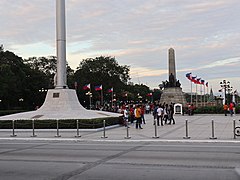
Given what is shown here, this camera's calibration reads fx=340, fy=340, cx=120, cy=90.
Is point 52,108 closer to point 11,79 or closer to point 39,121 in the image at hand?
point 39,121

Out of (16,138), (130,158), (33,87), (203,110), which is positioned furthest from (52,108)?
(33,87)

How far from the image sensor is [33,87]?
80188mm

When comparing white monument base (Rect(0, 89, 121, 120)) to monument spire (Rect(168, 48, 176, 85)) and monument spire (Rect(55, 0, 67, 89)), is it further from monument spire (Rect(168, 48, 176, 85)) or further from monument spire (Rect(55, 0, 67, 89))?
monument spire (Rect(168, 48, 176, 85))

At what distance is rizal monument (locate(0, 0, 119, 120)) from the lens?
101 feet

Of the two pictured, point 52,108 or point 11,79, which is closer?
point 52,108

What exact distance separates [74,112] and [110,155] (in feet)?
60.7

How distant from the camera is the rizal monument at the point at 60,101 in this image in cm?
3084

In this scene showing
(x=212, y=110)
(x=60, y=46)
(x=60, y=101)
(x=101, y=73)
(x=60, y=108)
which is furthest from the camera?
(x=101, y=73)

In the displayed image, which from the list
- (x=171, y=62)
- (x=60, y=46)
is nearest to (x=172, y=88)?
(x=171, y=62)

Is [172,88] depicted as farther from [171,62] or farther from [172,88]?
[171,62]

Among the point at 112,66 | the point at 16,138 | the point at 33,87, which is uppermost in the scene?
the point at 112,66

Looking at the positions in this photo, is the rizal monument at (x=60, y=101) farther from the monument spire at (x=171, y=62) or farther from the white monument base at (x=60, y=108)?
the monument spire at (x=171, y=62)

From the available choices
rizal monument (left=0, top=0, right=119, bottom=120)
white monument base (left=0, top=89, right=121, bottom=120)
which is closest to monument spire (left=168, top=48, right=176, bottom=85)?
rizal monument (left=0, top=0, right=119, bottom=120)

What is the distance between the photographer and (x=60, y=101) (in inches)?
1261
